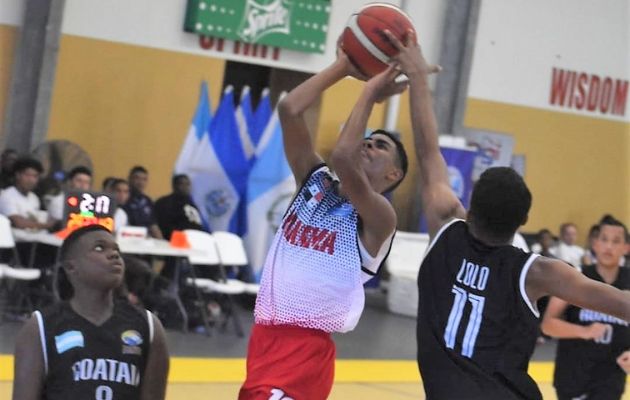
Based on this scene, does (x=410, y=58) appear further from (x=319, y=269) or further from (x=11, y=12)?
(x=11, y=12)

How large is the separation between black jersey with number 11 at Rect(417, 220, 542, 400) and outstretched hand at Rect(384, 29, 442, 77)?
2.01 feet

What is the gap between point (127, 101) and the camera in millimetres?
13711

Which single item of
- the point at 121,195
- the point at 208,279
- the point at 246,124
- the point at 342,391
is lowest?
the point at 342,391

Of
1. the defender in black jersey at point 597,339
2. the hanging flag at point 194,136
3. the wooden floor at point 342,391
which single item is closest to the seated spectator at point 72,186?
the hanging flag at point 194,136

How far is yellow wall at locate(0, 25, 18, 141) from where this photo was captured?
12727mm

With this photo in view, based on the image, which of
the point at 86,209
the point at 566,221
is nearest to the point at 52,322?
the point at 86,209

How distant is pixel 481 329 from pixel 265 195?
9266 millimetres

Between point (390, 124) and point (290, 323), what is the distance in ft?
38.4

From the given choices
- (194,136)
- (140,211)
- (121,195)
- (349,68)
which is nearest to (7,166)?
(121,195)

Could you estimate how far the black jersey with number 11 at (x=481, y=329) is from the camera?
3.79 m

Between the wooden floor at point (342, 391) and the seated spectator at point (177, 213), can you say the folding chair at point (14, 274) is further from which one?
the wooden floor at point (342, 391)

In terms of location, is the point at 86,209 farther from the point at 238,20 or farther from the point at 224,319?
the point at 238,20

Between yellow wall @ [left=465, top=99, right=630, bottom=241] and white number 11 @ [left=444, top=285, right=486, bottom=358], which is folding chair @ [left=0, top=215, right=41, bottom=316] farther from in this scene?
yellow wall @ [left=465, top=99, right=630, bottom=241]

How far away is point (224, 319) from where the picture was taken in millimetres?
12195
